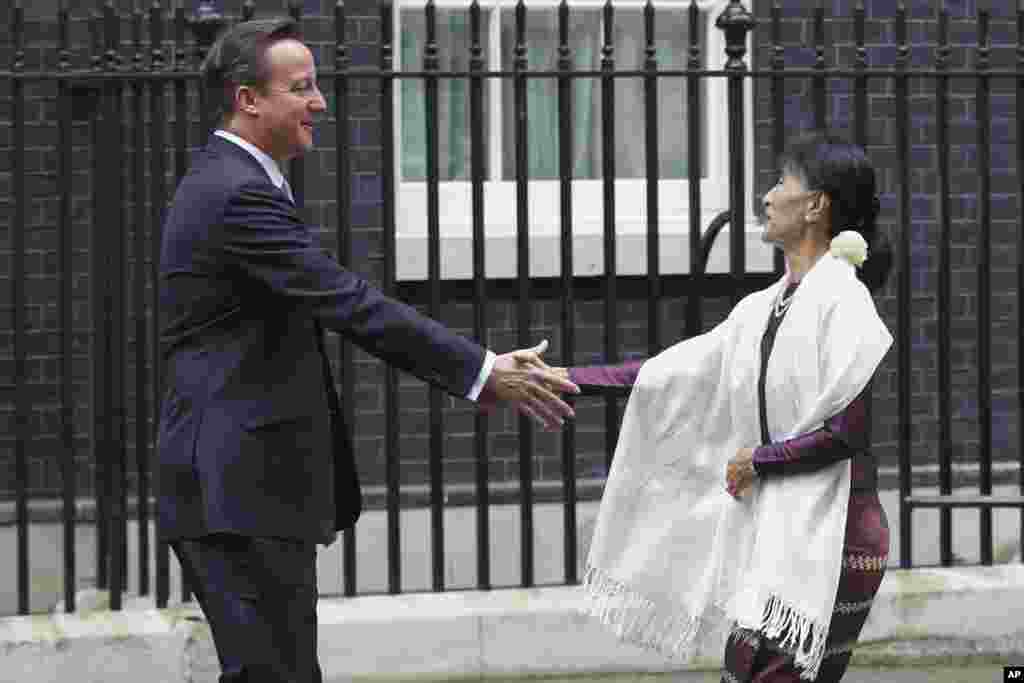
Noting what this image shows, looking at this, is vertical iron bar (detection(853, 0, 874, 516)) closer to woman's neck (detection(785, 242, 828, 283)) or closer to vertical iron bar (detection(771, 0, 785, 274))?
vertical iron bar (detection(771, 0, 785, 274))

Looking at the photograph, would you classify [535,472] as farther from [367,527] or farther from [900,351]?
[900,351]

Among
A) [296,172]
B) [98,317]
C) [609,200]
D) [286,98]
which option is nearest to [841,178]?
[286,98]

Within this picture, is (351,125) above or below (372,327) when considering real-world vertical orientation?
above

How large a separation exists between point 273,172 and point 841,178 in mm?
1327

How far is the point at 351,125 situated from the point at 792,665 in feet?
13.5

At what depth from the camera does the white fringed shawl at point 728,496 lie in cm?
470

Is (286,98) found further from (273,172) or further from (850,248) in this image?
(850,248)

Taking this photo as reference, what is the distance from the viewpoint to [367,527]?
317 inches

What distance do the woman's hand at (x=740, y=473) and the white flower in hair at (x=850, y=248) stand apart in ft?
1.62

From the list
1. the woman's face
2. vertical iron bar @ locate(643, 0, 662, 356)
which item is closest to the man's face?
the woman's face

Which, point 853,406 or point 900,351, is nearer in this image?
point 853,406

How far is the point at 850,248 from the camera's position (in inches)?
188

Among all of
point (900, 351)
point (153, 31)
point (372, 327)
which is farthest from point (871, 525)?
point (153, 31)

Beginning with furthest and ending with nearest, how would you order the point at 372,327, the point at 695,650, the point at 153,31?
1. the point at 153,31
2. the point at 695,650
3. the point at 372,327
